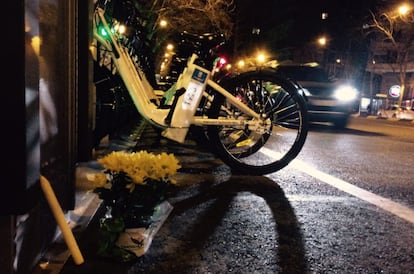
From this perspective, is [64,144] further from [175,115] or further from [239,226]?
[175,115]

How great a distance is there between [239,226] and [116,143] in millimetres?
4283

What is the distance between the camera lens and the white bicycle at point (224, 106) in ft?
17.7

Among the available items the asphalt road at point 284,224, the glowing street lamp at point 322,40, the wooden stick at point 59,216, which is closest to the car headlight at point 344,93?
the asphalt road at point 284,224

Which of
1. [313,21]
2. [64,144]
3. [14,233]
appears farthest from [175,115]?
[313,21]

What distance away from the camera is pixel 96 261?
2947mm

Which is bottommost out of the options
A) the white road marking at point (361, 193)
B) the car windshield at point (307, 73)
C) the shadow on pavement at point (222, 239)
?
the shadow on pavement at point (222, 239)

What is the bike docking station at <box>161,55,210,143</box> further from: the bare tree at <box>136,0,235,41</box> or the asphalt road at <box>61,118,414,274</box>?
the bare tree at <box>136,0,235,41</box>

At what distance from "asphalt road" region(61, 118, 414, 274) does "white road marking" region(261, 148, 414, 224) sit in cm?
1

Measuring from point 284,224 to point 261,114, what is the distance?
2.05 metres

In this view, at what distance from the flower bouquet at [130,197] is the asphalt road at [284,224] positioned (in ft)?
0.34

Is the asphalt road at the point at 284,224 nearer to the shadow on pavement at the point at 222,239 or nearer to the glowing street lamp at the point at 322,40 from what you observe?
Answer: the shadow on pavement at the point at 222,239

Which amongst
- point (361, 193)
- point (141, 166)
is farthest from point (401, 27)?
point (141, 166)

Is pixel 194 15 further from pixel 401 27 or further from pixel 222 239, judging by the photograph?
pixel 222 239

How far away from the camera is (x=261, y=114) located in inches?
222
